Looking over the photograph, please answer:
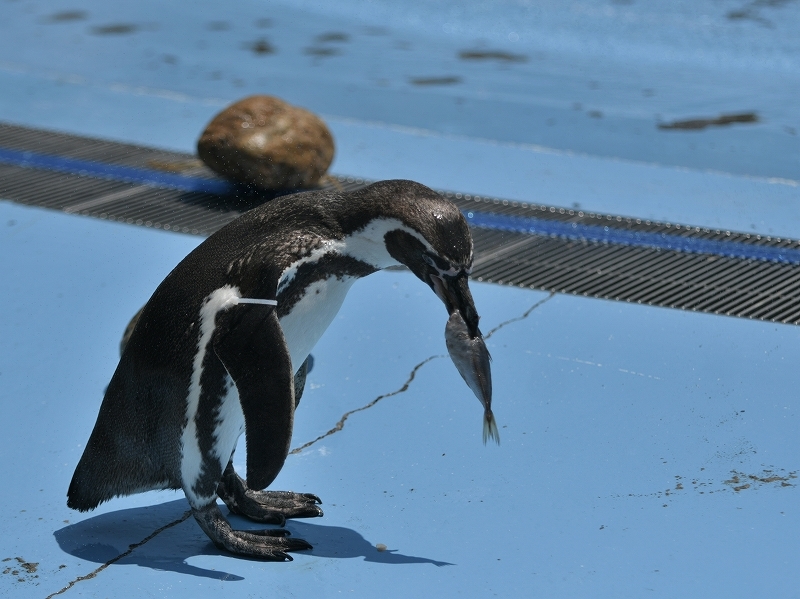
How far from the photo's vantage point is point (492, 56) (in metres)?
8.09

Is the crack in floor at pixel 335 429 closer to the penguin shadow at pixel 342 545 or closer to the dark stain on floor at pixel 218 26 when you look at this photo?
the penguin shadow at pixel 342 545

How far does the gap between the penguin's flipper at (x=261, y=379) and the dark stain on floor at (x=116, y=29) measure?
7.09m

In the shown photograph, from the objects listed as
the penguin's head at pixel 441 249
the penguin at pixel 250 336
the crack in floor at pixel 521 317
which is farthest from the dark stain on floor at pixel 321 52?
the penguin's head at pixel 441 249

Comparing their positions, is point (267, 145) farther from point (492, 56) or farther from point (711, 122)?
point (492, 56)

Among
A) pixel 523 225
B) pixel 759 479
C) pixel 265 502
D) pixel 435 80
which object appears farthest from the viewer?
pixel 435 80

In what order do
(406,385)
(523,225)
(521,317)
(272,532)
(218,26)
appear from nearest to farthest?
(272,532)
(406,385)
(521,317)
(523,225)
(218,26)

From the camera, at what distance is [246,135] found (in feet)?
15.2

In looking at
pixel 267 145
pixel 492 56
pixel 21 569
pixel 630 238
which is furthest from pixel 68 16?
pixel 21 569

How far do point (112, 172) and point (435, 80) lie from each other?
9.31ft

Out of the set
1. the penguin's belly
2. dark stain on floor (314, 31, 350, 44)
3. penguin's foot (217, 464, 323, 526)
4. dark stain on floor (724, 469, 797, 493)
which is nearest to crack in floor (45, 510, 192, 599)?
penguin's foot (217, 464, 323, 526)

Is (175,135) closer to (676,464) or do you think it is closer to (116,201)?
(116,201)

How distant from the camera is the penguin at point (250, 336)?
212 cm

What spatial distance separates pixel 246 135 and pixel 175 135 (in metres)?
1.25

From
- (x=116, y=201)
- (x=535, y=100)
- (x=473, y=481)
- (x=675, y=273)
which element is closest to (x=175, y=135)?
(x=116, y=201)
